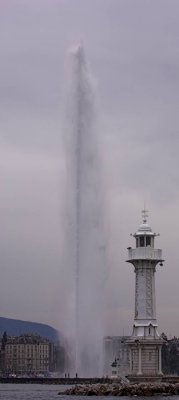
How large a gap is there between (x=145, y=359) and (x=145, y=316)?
3.08 metres

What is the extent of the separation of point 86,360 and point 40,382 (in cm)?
3219

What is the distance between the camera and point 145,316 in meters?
70.7

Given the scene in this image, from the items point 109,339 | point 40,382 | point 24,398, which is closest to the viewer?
point 24,398

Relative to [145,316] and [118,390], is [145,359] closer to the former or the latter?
[145,316]

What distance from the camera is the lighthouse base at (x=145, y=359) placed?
70312 mm

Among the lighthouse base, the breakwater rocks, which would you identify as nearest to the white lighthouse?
the lighthouse base

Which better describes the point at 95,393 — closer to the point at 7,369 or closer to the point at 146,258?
the point at 146,258

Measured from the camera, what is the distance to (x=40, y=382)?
9738 cm

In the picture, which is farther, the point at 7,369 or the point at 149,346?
the point at 7,369

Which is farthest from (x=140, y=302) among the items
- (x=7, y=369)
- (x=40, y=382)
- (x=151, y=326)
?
(x=7, y=369)

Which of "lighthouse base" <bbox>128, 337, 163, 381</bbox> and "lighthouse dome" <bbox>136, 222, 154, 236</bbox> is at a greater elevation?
"lighthouse dome" <bbox>136, 222, 154, 236</bbox>

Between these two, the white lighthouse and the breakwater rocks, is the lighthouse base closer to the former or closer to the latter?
the white lighthouse

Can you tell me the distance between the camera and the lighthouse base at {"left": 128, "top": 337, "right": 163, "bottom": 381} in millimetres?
70312

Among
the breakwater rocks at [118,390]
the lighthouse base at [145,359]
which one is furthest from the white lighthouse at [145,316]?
the breakwater rocks at [118,390]
